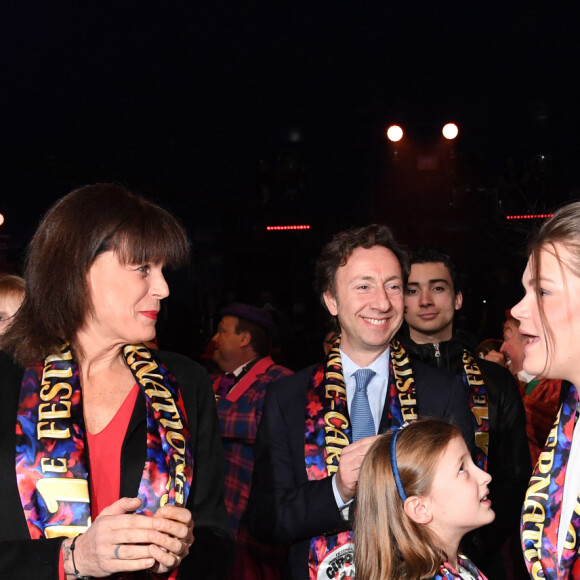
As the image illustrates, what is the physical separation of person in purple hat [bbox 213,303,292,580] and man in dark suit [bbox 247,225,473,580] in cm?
130

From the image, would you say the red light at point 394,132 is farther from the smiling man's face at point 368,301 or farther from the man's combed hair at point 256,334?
the smiling man's face at point 368,301

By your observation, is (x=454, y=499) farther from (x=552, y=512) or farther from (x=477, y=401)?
(x=477, y=401)

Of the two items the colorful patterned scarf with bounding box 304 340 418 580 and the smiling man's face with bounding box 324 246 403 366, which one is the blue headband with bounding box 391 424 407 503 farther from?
the smiling man's face with bounding box 324 246 403 366

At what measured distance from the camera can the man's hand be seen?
2.10 metres

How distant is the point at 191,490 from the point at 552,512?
92 cm

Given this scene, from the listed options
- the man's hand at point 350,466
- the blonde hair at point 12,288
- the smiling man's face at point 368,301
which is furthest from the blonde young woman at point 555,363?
the blonde hair at point 12,288

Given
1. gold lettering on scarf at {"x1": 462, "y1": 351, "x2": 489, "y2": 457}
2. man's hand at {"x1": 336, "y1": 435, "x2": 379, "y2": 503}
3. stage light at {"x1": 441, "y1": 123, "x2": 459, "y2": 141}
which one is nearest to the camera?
man's hand at {"x1": 336, "y1": 435, "x2": 379, "y2": 503}

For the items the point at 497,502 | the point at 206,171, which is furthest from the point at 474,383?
the point at 206,171

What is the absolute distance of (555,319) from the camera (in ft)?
5.88

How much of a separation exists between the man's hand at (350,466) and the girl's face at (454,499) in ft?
0.67

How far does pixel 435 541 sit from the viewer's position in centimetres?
201

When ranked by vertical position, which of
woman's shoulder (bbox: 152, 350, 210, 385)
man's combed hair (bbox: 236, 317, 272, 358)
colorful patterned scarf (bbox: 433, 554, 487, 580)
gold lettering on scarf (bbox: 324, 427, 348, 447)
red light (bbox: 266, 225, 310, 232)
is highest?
red light (bbox: 266, 225, 310, 232)

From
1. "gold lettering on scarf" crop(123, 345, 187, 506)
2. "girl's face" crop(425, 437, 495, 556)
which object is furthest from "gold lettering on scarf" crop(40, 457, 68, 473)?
"girl's face" crop(425, 437, 495, 556)

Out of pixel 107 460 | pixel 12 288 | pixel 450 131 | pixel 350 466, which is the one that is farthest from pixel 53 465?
pixel 450 131
